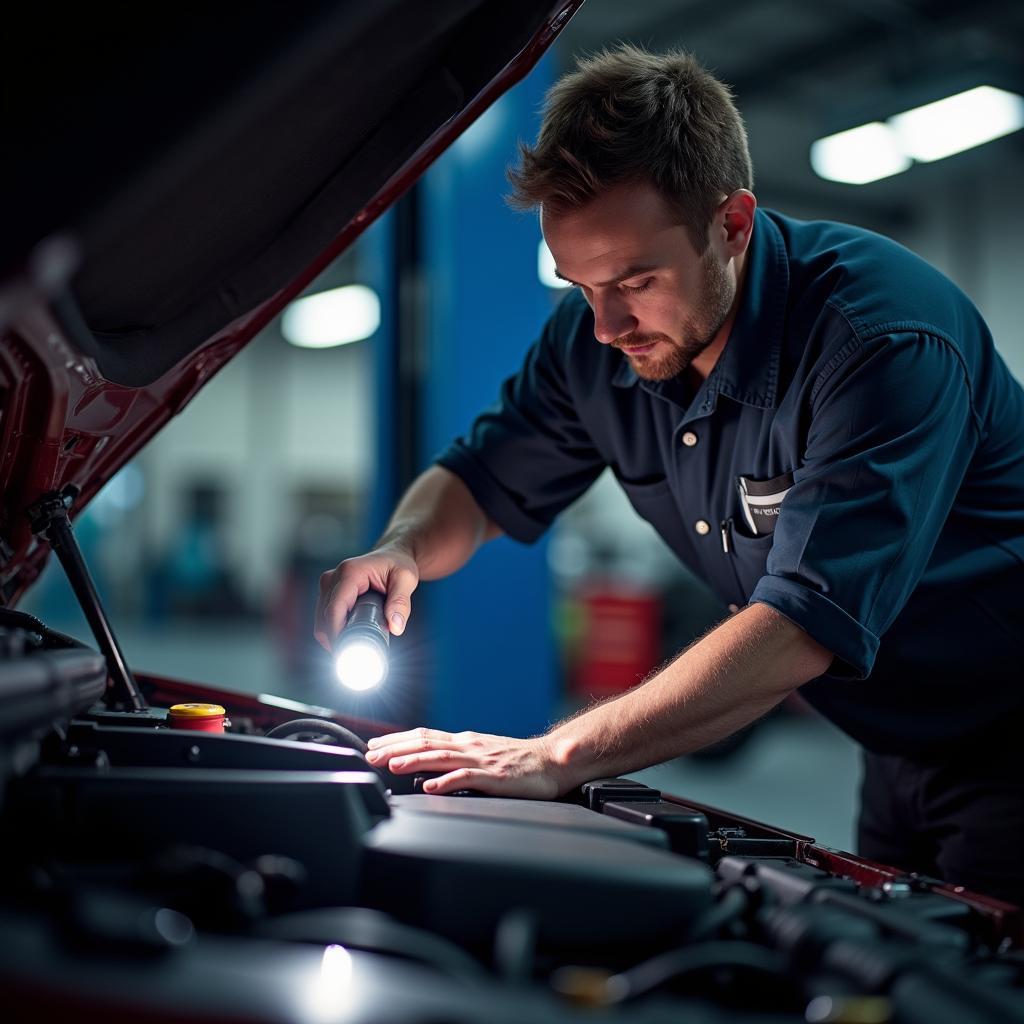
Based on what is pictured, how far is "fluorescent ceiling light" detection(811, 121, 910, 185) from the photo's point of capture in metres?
5.02

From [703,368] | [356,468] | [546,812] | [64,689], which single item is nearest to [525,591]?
[703,368]

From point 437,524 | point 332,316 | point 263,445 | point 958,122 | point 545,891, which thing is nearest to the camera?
point 545,891

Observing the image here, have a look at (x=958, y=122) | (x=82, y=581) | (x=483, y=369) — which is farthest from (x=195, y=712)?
(x=958, y=122)

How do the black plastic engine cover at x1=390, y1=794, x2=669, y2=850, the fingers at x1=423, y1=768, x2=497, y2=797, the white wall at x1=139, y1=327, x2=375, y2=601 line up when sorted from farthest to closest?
the white wall at x1=139, y1=327, x2=375, y2=601 < the fingers at x1=423, y1=768, x2=497, y2=797 < the black plastic engine cover at x1=390, y1=794, x2=669, y2=850

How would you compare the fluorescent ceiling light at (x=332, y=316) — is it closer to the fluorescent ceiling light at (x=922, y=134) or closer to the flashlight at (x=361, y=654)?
the fluorescent ceiling light at (x=922, y=134)

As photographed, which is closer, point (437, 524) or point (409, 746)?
point (409, 746)

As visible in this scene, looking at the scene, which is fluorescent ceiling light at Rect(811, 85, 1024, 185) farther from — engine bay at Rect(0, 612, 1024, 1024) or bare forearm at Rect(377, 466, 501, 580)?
engine bay at Rect(0, 612, 1024, 1024)

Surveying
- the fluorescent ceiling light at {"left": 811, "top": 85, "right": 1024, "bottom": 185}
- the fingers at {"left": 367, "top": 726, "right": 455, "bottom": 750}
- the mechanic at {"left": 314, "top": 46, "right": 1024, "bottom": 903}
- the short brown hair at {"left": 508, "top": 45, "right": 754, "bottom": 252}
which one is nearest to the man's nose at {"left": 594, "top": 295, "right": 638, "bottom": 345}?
the mechanic at {"left": 314, "top": 46, "right": 1024, "bottom": 903}

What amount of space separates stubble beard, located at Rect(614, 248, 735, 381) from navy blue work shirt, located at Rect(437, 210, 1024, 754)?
1.3 inches

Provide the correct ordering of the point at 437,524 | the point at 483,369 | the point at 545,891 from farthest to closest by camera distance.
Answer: the point at 483,369, the point at 437,524, the point at 545,891

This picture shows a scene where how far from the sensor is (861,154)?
525cm

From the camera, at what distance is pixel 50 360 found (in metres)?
0.96

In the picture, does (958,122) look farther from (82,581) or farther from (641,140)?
(82,581)

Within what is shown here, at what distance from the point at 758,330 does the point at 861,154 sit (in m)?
4.40
